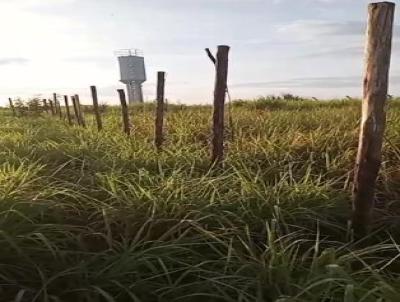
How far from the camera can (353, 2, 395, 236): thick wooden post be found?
3615mm

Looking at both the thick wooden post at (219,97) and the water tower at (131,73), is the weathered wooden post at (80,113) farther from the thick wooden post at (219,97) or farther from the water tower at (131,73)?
the water tower at (131,73)

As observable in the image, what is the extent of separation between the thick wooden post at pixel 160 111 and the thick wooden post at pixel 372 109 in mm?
3870

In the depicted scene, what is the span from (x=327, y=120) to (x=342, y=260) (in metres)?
6.47

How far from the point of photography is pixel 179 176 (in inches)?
185

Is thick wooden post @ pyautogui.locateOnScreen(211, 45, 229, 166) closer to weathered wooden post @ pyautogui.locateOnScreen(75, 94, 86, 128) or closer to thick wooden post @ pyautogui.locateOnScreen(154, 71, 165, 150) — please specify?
thick wooden post @ pyautogui.locateOnScreen(154, 71, 165, 150)

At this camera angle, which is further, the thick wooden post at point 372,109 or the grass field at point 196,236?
the thick wooden post at point 372,109

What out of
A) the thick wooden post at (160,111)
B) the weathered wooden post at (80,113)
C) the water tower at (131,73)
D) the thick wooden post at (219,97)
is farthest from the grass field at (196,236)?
the water tower at (131,73)

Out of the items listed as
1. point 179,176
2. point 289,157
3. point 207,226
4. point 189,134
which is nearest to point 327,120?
point 189,134

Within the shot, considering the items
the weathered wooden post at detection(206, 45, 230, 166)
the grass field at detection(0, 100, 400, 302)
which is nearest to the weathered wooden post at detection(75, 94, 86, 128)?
the grass field at detection(0, 100, 400, 302)

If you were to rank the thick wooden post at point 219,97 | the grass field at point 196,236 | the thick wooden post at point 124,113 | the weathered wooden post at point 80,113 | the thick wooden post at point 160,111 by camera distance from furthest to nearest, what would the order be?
the weathered wooden post at point 80,113 < the thick wooden post at point 124,113 < the thick wooden post at point 160,111 < the thick wooden post at point 219,97 < the grass field at point 196,236

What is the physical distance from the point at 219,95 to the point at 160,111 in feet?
6.95

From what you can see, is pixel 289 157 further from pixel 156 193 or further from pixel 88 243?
pixel 88 243

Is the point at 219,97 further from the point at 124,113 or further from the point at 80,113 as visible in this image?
the point at 80,113

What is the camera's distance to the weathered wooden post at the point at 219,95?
586 centimetres
